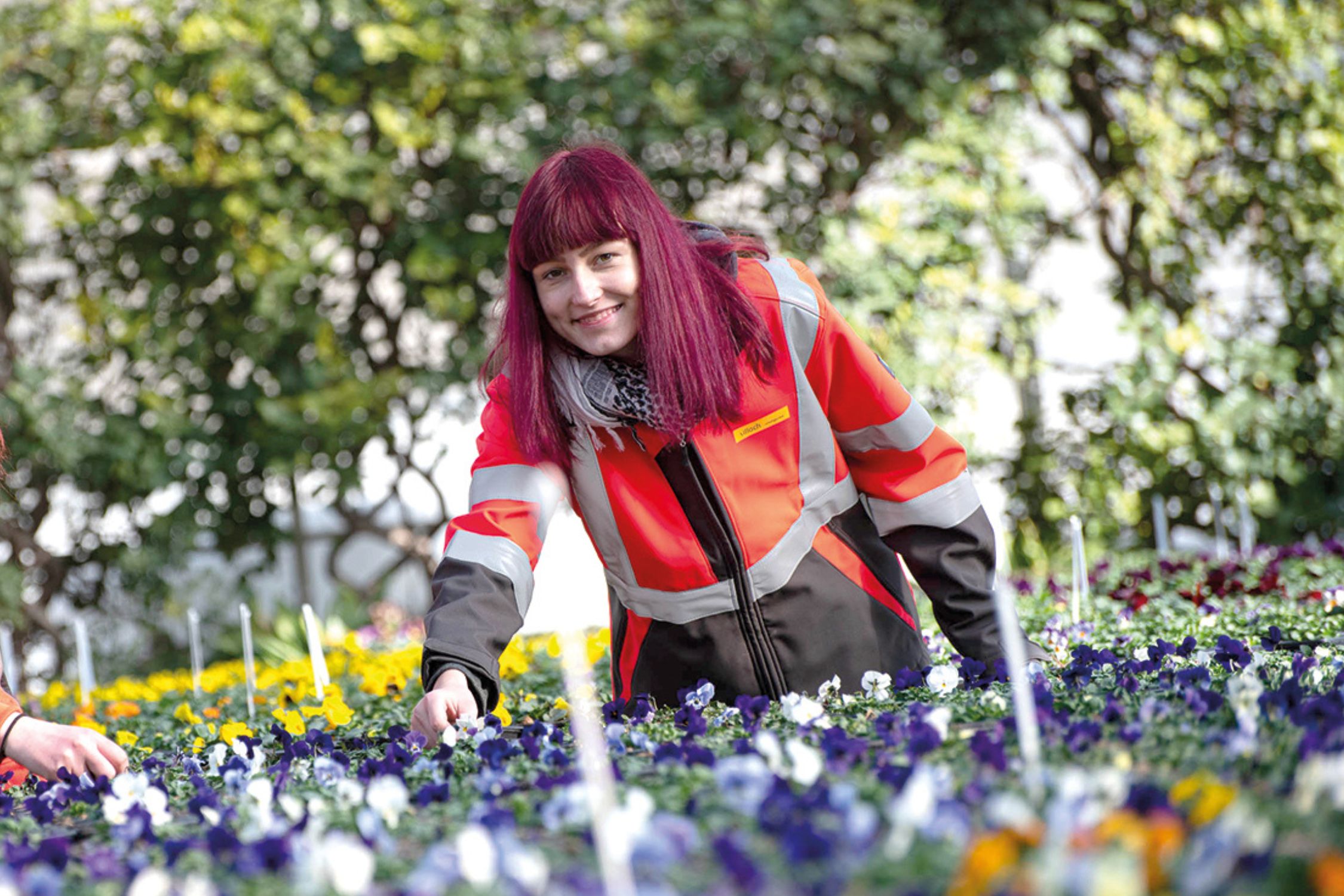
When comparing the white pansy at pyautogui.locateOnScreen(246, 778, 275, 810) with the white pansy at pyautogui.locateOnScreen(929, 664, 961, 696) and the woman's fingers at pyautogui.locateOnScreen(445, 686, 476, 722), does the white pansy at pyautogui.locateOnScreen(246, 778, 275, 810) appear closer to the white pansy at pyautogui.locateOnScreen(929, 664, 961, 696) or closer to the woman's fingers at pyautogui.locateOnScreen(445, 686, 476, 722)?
the woman's fingers at pyautogui.locateOnScreen(445, 686, 476, 722)

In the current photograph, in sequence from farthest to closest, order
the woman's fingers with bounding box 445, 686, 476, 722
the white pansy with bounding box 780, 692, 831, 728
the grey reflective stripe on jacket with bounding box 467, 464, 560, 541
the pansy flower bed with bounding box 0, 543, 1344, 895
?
the grey reflective stripe on jacket with bounding box 467, 464, 560, 541
the woman's fingers with bounding box 445, 686, 476, 722
the white pansy with bounding box 780, 692, 831, 728
the pansy flower bed with bounding box 0, 543, 1344, 895

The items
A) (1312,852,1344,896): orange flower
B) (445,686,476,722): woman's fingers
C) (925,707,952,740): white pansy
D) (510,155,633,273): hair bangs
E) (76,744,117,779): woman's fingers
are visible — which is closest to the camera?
(1312,852,1344,896): orange flower

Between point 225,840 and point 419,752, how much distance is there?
44 cm

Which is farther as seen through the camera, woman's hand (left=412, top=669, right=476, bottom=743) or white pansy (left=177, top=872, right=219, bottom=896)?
woman's hand (left=412, top=669, right=476, bottom=743)

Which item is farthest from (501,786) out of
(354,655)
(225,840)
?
(354,655)

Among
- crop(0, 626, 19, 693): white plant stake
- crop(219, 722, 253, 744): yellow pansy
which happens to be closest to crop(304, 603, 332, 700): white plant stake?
crop(219, 722, 253, 744): yellow pansy

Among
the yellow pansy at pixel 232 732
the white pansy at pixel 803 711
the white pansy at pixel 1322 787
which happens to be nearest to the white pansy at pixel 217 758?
the yellow pansy at pixel 232 732

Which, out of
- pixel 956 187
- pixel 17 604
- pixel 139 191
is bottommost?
pixel 17 604

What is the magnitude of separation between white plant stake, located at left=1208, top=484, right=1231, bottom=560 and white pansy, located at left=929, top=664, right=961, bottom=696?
2.40 m

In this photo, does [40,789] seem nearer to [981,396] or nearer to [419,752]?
[419,752]

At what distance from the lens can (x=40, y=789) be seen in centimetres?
155

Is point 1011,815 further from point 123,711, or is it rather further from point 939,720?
point 123,711

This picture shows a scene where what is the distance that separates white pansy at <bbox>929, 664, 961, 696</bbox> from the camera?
1.52 meters

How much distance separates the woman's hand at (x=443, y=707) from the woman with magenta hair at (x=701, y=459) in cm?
17
